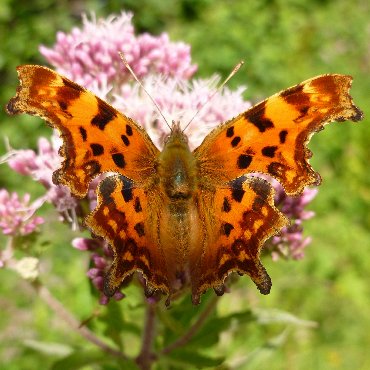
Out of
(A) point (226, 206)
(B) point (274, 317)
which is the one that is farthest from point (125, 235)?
(B) point (274, 317)

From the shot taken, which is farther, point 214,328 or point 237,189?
point 214,328

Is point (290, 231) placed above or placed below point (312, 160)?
below

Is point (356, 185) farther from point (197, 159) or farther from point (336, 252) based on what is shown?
point (197, 159)

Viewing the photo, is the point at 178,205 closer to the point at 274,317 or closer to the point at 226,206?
the point at 226,206

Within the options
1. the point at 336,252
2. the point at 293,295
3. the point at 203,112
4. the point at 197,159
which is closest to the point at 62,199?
the point at 197,159

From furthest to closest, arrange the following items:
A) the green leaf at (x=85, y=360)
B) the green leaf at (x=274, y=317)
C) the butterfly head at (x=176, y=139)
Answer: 1. the green leaf at (x=274, y=317)
2. the green leaf at (x=85, y=360)
3. the butterfly head at (x=176, y=139)

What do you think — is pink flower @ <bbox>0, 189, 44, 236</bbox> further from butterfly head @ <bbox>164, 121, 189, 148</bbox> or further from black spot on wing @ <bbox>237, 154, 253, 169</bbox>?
black spot on wing @ <bbox>237, 154, 253, 169</bbox>

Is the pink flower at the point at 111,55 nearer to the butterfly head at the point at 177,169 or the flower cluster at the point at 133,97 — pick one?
the flower cluster at the point at 133,97

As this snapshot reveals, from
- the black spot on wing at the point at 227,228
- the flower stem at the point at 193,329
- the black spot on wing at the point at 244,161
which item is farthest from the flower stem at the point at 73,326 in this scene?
the black spot on wing at the point at 244,161
